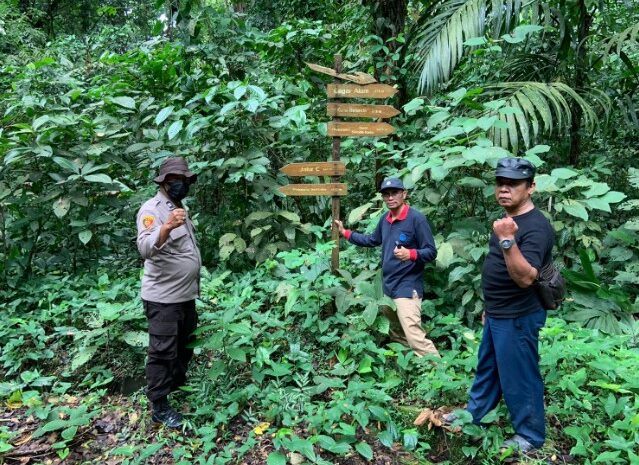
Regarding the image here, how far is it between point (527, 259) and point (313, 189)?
6.32ft

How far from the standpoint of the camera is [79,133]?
4.71m

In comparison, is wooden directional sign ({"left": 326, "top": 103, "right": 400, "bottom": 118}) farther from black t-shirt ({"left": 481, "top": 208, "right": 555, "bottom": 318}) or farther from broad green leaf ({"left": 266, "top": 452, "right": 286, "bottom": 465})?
broad green leaf ({"left": 266, "top": 452, "right": 286, "bottom": 465})

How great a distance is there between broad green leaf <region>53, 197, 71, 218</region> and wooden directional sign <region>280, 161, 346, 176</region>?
2192mm

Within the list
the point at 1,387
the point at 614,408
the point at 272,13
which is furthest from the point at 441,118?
the point at 272,13

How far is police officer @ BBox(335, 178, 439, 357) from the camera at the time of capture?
361 cm

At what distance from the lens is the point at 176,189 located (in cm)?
311

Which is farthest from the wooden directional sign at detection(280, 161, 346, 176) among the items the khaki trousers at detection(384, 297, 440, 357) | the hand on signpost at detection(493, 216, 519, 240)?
the hand on signpost at detection(493, 216, 519, 240)

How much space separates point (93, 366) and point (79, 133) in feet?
7.72

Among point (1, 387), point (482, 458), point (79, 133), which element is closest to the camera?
point (482, 458)

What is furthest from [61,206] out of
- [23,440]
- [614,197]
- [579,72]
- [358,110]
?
[579,72]

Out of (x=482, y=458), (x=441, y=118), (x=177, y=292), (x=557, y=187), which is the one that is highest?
(x=441, y=118)

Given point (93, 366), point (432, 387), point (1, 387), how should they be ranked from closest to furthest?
point (432, 387) < point (1, 387) < point (93, 366)

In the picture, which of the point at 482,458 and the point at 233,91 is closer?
the point at 482,458

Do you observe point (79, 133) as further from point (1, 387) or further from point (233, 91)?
point (1, 387)
